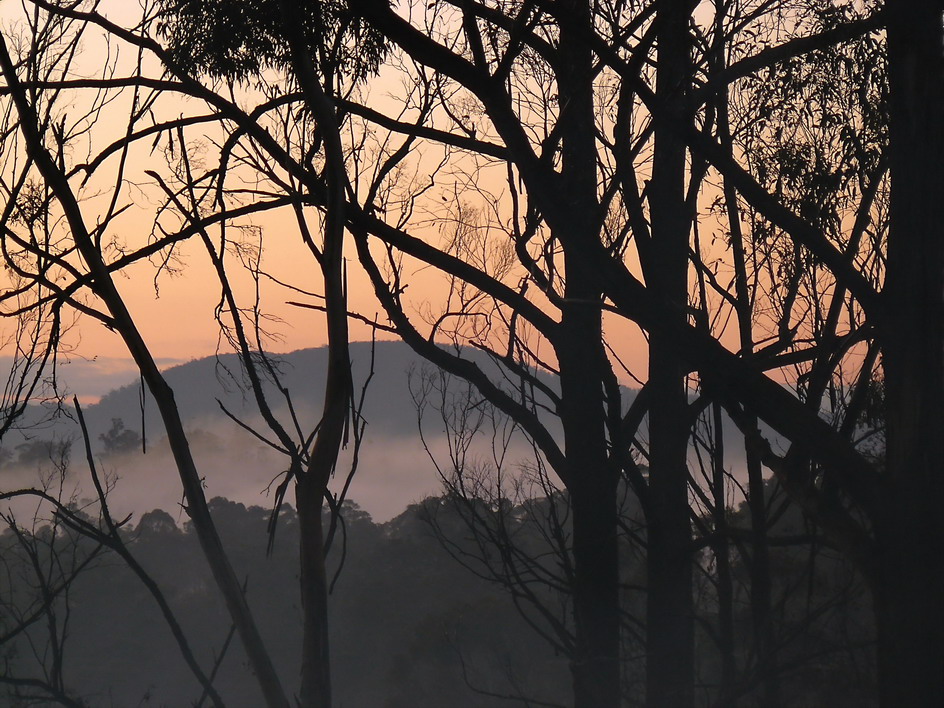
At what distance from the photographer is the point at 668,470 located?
594cm

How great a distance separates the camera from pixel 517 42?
4051 millimetres

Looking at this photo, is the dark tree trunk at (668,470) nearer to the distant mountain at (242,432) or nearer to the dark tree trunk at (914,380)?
the distant mountain at (242,432)

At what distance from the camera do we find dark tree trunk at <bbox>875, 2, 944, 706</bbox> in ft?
→ 10.5

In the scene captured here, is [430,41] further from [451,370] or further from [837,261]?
[451,370]

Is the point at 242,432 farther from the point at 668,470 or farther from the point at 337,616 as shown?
the point at 337,616

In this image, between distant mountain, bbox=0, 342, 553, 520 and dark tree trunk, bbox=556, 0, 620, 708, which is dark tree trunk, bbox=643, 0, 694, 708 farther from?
distant mountain, bbox=0, 342, 553, 520

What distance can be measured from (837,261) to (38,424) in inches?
188

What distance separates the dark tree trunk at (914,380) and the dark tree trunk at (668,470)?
2.20 meters

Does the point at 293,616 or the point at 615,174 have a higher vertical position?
the point at 615,174

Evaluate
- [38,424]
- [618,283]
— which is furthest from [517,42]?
[38,424]

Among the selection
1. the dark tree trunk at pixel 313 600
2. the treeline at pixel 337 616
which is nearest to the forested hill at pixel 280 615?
the treeline at pixel 337 616

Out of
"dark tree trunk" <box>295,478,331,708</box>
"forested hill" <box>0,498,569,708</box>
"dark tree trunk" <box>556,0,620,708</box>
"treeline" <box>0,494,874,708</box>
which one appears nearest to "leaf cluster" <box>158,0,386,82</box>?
"dark tree trunk" <box>556,0,620,708</box>

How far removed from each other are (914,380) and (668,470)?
2754mm

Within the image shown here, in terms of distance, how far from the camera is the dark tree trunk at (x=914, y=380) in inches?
126
